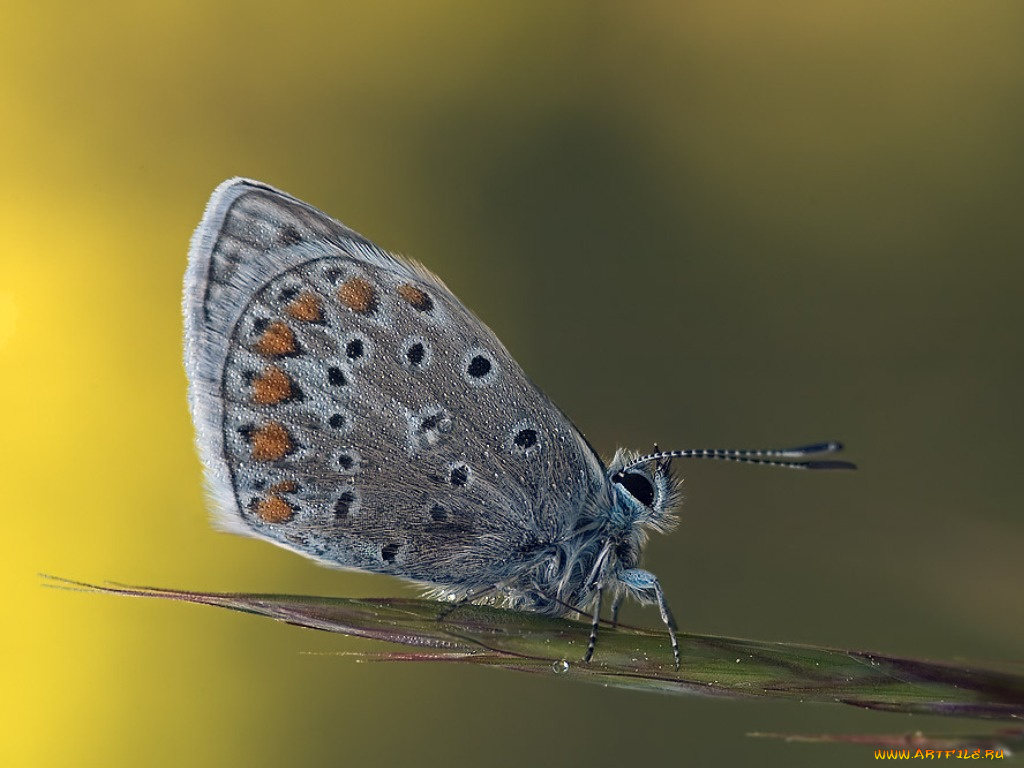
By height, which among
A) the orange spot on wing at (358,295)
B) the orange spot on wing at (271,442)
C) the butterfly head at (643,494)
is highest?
the orange spot on wing at (358,295)

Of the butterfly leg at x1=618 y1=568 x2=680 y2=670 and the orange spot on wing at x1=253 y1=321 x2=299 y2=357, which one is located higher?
the orange spot on wing at x1=253 y1=321 x2=299 y2=357

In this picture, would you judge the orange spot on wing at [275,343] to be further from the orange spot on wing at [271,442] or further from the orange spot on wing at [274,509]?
the orange spot on wing at [274,509]

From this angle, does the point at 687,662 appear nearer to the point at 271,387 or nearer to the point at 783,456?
the point at 783,456

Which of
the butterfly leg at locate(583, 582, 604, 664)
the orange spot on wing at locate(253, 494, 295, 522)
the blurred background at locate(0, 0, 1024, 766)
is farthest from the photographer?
the blurred background at locate(0, 0, 1024, 766)

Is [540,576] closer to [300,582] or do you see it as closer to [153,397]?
[300,582]

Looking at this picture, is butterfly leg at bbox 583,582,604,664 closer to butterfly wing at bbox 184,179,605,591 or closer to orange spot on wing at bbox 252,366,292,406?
butterfly wing at bbox 184,179,605,591

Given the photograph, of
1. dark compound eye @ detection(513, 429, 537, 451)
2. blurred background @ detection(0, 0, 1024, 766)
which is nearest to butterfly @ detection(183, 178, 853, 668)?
dark compound eye @ detection(513, 429, 537, 451)

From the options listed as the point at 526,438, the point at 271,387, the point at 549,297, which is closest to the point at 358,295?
the point at 271,387

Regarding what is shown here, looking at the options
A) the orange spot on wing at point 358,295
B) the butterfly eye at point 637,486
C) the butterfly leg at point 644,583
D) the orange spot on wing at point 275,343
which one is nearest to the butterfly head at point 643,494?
the butterfly eye at point 637,486
